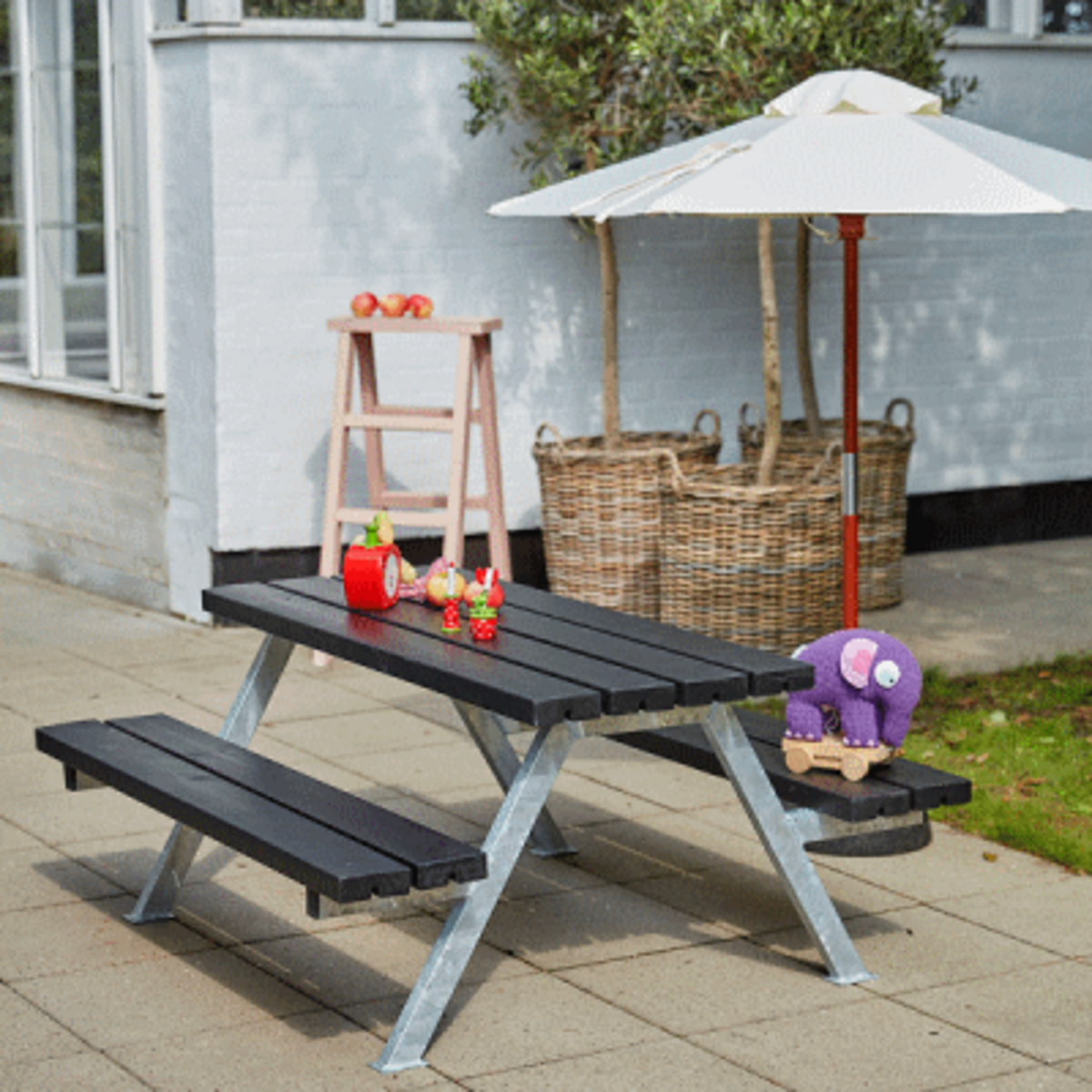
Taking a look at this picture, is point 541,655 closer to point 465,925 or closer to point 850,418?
point 465,925

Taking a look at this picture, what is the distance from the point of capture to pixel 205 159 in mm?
7621

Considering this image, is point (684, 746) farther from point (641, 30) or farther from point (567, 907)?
point (641, 30)

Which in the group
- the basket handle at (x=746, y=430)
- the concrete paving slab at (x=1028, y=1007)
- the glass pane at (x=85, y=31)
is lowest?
the concrete paving slab at (x=1028, y=1007)

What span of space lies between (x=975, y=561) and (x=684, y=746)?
5036 mm

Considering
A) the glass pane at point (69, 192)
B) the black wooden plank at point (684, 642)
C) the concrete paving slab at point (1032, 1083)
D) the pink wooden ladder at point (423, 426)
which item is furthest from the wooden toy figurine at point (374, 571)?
the glass pane at point (69, 192)

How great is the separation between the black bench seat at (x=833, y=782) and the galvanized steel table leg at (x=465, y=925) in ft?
1.20

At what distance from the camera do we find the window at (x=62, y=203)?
8.25m

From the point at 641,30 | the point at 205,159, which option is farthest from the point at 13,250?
the point at 641,30

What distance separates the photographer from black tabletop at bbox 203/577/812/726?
3838mm

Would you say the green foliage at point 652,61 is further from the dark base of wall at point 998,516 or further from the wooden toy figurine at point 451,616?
the wooden toy figurine at point 451,616

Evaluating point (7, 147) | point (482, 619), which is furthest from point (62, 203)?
point (482, 619)

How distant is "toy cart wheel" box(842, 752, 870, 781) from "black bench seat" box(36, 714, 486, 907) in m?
0.90

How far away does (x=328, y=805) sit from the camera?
404 cm

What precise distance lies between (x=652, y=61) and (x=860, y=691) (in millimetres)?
3814
